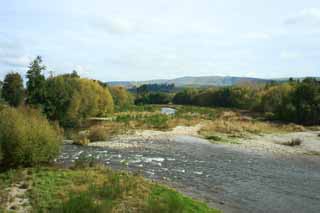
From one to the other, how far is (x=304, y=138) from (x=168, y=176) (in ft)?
106

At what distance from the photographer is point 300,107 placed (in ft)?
229

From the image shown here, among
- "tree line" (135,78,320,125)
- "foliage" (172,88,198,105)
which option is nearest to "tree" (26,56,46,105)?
"tree line" (135,78,320,125)

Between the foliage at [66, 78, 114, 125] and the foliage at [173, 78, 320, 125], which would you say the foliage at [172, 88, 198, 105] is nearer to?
the foliage at [173, 78, 320, 125]

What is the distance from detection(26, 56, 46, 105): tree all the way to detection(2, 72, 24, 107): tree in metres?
10.7

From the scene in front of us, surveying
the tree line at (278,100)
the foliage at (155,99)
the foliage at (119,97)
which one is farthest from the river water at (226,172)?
the foliage at (155,99)

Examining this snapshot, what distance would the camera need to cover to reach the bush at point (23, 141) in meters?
20.7

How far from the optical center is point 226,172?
25922 millimetres

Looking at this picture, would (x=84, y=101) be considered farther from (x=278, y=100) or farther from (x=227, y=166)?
(x=278, y=100)

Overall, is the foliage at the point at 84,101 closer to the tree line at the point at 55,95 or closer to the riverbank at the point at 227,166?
the tree line at the point at 55,95

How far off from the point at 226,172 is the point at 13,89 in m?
59.1

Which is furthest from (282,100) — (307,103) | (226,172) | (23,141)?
(23,141)

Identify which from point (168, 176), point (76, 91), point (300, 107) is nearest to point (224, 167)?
point (168, 176)

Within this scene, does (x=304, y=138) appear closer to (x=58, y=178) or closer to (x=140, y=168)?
(x=140, y=168)

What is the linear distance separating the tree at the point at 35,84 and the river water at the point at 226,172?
24.3m
